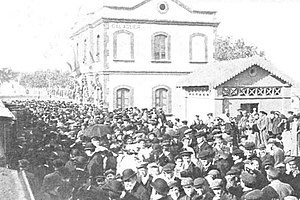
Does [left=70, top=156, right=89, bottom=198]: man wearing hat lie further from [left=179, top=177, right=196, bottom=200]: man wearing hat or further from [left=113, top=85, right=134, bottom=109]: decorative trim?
[left=113, top=85, right=134, bottom=109]: decorative trim

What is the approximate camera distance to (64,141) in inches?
476

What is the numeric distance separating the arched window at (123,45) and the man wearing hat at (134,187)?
25663 millimetres

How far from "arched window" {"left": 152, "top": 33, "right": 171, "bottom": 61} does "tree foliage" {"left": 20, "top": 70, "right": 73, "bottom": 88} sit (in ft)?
179

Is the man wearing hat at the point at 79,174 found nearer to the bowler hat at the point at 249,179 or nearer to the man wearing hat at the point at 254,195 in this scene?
the bowler hat at the point at 249,179

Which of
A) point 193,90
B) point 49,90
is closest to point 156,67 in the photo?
point 193,90

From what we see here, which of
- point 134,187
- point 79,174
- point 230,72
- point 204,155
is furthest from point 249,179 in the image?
point 230,72

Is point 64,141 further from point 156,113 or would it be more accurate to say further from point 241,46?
point 241,46

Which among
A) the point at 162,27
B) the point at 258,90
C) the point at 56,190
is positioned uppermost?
the point at 162,27

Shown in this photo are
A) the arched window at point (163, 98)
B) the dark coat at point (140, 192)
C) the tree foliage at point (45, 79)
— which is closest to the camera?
the dark coat at point (140, 192)

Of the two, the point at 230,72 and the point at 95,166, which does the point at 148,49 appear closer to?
the point at 230,72

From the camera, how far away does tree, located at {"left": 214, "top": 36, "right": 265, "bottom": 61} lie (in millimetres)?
68500

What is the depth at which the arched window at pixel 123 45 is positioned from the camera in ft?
108

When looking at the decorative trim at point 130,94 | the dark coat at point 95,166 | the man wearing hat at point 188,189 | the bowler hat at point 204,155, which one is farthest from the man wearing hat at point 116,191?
the decorative trim at point 130,94

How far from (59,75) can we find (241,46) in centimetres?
3573
